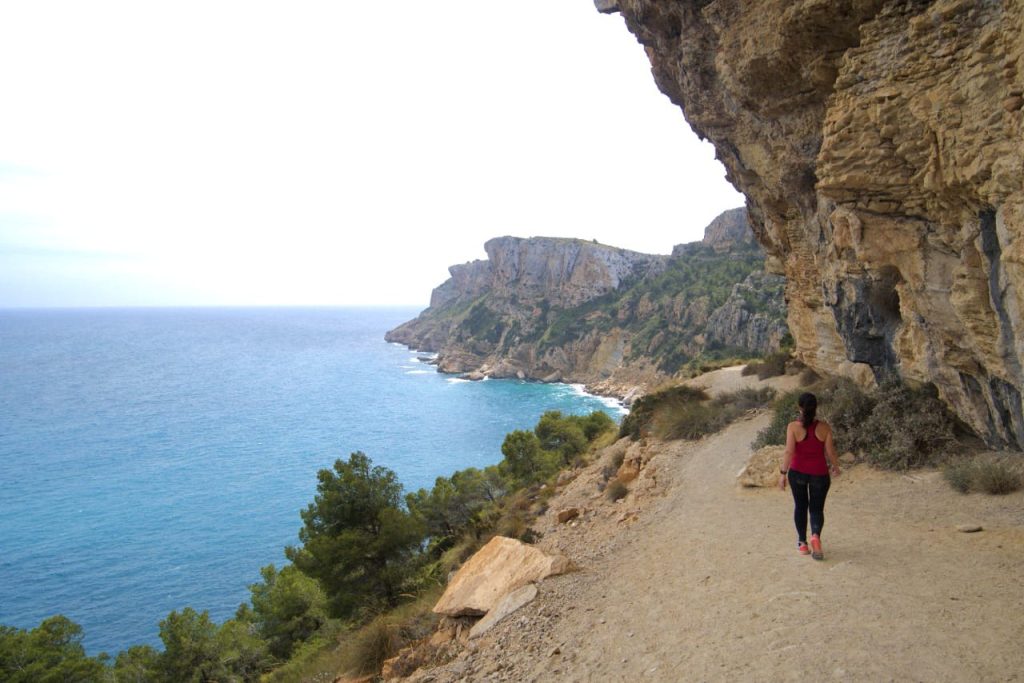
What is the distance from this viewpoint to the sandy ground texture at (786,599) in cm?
396

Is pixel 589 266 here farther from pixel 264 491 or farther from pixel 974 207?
pixel 974 207

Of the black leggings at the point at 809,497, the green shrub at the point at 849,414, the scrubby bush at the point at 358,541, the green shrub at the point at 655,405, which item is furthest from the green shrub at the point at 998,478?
the scrubby bush at the point at 358,541

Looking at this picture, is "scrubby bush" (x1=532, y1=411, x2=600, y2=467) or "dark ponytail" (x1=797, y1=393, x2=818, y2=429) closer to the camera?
"dark ponytail" (x1=797, y1=393, x2=818, y2=429)

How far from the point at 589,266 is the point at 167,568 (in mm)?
79037

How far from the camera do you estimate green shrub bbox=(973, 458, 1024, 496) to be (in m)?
6.65

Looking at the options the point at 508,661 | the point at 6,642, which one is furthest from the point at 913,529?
the point at 6,642

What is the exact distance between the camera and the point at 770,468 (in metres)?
9.67

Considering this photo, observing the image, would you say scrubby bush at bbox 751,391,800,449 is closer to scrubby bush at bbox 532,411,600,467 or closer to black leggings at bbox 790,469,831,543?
black leggings at bbox 790,469,831,543

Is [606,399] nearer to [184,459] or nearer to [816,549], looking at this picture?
[184,459]

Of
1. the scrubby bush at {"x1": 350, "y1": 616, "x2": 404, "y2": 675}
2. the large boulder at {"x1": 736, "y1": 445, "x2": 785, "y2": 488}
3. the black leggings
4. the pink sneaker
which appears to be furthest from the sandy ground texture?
the scrubby bush at {"x1": 350, "y1": 616, "x2": 404, "y2": 675}

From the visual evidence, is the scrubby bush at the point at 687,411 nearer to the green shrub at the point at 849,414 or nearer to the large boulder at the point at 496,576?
the green shrub at the point at 849,414

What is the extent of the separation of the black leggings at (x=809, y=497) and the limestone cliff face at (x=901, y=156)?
2.50 meters

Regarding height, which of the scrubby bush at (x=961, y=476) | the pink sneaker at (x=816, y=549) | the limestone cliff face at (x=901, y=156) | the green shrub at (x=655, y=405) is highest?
the limestone cliff face at (x=901, y=156)

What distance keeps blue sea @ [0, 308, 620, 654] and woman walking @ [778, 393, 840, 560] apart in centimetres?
2660
